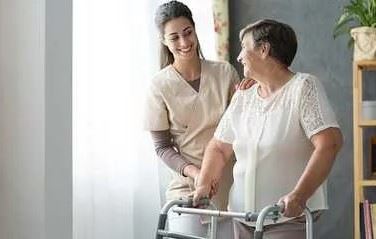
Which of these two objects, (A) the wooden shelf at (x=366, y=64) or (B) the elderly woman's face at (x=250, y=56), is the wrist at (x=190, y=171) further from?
(A) the wooden shelf at (x=366, y=64)

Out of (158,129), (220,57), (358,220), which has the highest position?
(220,57)

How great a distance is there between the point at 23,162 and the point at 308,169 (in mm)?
790

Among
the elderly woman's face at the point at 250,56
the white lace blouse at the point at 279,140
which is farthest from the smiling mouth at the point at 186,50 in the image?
the white lace blouse at the point at 279,140

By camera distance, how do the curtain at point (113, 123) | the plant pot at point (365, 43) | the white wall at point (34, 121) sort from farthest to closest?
the plant pot at point (365, 43), the curtain at point (113, 123), the white wall at point (34, 121)

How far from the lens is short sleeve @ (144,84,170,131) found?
7.67ft

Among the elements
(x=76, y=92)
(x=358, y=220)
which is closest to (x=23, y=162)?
(x=76, y=92)

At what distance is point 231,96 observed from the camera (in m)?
2.32

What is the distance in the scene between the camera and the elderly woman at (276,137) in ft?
6.22

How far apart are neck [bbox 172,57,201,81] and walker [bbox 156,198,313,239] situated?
0.48 metres

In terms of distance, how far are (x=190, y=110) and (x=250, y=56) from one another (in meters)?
0.34

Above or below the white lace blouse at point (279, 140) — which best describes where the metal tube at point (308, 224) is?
below

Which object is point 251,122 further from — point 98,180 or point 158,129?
point 98,180

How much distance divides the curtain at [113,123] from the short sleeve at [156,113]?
240 mm

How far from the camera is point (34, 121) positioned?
1.69 m
